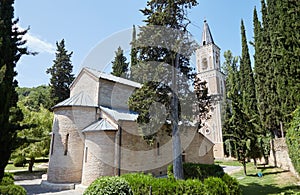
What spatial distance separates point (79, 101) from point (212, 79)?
25130 millimetres

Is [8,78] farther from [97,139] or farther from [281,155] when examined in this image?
[281,155]

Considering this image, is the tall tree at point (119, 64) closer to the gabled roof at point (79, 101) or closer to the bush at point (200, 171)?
the gabled roof at point (79, 101)

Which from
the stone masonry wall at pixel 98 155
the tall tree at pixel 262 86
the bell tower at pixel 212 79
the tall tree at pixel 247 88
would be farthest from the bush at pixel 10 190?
the bell tower at pixel 212 79

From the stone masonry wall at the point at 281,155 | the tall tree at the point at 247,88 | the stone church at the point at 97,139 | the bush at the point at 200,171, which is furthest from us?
the tall tree at the point at 247,88

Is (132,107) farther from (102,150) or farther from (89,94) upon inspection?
(89,94)

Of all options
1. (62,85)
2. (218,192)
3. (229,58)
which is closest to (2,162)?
(218,192)

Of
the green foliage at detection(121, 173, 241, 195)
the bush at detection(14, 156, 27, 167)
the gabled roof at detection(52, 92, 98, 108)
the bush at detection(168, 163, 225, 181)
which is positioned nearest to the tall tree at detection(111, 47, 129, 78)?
the gabled roof at detection(52, 92, 98, 108)

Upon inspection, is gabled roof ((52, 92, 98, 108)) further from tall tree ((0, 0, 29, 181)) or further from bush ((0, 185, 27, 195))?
bush ((0, 185, 27, 195))

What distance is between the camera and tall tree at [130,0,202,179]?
10.9 metres

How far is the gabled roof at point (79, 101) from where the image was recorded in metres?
14.4

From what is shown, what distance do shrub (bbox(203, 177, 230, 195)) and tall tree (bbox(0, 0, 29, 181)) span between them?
286 inches

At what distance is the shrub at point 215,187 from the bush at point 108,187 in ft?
11.1

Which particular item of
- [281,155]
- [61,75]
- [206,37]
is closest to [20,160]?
[61,75]

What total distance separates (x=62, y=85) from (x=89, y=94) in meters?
16.0
